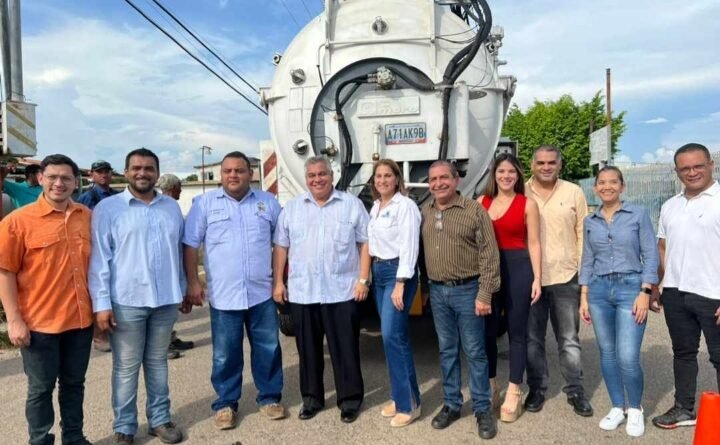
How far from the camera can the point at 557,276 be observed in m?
3.62

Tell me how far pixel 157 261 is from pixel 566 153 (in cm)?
3294

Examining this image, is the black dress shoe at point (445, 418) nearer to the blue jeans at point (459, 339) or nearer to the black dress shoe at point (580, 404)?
the blue jeans at point (459, 339)

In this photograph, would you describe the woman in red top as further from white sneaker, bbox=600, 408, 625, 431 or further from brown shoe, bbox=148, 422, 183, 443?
brown shoe, bbox=148, 422, 183, 443

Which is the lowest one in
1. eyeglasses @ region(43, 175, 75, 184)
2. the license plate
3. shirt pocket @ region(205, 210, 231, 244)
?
shirt pocket @ region(205, 210, 231, 244)

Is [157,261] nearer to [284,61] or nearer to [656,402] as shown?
[284,61]

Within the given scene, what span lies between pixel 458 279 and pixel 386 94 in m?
1.71

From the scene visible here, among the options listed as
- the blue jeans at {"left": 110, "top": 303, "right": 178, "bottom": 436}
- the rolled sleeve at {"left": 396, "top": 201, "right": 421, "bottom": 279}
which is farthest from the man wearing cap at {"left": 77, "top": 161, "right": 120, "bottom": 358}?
the rolled sleeve at {"left": 396, "top": 201, "right": 421, "bottom": 279}

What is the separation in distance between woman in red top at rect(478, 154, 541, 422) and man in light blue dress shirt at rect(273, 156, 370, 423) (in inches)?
33.0

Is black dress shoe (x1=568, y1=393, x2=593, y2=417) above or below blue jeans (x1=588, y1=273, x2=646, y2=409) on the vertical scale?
below

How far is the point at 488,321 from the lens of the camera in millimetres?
3564

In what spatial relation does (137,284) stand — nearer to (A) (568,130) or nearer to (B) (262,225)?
(B) (262,225)

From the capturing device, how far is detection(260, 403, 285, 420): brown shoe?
3668 mm

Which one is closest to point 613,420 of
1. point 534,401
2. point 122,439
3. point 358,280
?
point 534,401

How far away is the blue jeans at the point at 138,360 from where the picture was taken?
3299mm
